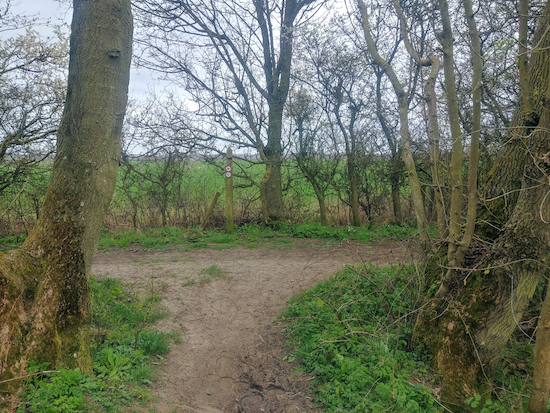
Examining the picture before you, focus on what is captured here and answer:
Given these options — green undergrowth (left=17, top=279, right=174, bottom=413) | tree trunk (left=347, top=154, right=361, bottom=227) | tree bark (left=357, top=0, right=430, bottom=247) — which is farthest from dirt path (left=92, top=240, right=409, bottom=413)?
tree trunk (left=347, top=154, right=361, bottom=227)

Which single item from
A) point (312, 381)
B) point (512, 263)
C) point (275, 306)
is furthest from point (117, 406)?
point (512, 263)

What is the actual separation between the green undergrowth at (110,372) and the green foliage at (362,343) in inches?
66.2

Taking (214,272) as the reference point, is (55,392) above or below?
below

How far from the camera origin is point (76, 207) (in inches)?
135

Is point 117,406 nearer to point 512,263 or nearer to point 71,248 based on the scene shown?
point 71,248

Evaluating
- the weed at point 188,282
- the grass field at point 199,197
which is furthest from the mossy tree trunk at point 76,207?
the grass field at point 199,197

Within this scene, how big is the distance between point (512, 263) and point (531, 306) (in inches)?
82.6

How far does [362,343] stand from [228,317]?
6.76 feet

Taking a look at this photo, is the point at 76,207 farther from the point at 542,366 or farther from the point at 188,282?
the point at 542,366

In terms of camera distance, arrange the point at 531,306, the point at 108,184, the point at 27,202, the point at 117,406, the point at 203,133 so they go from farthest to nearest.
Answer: the point at 203,133
the point at 27,202
the point at 531,306
the point at 108,184
the point at 117,406

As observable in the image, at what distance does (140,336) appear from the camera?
424 cm

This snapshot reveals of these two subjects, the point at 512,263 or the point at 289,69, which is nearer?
the point at 512,263

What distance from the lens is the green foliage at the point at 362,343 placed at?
3420 millimetres

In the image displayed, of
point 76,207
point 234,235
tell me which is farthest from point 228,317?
point 234,235
